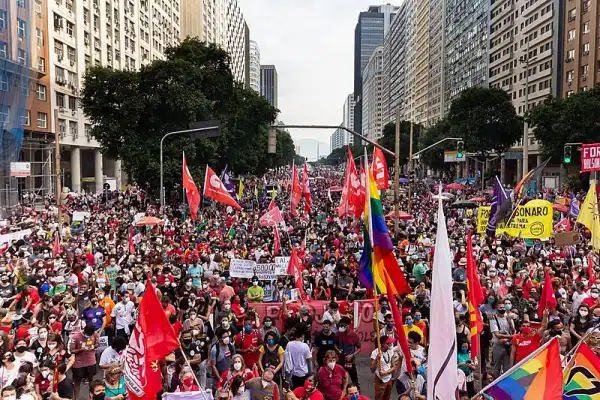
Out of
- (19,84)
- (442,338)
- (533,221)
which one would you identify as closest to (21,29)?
(19,84)

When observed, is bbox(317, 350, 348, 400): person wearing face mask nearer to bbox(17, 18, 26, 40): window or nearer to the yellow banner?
the yellow banner

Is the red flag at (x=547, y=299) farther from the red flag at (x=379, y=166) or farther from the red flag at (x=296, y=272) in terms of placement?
the red flag at (x=379, y=166)

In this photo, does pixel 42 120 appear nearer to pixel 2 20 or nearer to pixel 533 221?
pixel 2 20

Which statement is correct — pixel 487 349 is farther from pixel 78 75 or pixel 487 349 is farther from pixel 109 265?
pixel 78 75

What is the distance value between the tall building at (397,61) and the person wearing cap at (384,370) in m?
135

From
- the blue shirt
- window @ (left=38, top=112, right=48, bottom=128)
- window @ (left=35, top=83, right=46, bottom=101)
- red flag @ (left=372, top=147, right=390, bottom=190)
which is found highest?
window @ (left=35, top=83, right=46, bottom=101)

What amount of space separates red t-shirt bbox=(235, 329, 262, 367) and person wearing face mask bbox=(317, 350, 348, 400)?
1.37 m

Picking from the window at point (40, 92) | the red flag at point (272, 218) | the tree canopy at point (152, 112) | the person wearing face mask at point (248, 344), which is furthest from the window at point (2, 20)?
the person wearing face mask at point (248, 344)

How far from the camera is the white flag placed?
18.5 feet

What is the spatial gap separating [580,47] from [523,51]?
14.8 meters

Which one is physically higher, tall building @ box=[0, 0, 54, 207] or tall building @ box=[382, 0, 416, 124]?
tall building @ box=[382, 0, 416, 124]

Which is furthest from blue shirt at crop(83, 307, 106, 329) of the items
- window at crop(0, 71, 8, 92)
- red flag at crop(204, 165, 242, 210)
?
window at crop(0, 71, 8, 92)

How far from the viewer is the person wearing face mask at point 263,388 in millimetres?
7070

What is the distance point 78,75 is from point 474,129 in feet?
118
